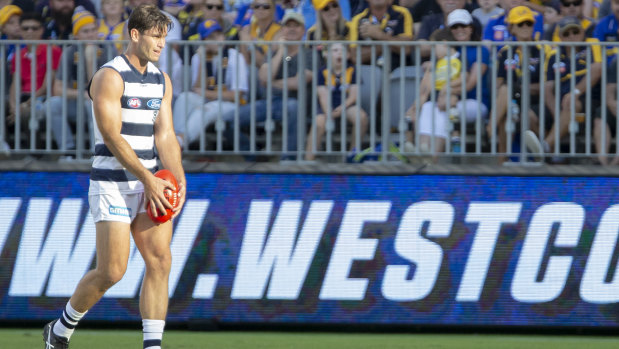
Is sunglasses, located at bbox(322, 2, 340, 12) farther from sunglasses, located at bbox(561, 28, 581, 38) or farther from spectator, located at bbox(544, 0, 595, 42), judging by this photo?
sunglasses, located at bbox(561, 28, 581, 38)

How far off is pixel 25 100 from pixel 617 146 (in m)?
4.36

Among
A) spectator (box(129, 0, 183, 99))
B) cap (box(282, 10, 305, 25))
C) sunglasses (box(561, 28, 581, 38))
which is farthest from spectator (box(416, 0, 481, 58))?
spectator (box(129, 0, 183, 99))

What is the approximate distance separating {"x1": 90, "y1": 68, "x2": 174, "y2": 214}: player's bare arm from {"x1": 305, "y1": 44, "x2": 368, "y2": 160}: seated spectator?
7.70 feet

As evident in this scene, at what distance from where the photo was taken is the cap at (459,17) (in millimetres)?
9094

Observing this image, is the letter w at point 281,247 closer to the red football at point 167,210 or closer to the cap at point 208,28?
the cap at point 208,28

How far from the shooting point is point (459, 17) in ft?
30.1

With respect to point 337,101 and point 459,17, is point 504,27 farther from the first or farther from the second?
point 337,101

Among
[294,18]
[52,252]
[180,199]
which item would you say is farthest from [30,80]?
[180,199]

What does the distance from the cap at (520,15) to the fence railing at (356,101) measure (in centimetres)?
144

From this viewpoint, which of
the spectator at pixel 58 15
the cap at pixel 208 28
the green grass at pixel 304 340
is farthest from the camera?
the spectator at pixel 58 15

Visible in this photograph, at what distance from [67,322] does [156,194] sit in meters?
1.01

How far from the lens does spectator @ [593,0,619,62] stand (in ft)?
30.4

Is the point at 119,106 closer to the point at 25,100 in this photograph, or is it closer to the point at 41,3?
the point at 25,100

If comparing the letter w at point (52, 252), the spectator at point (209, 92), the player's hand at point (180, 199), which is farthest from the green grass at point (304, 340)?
the player's hand at point (180, 199)
